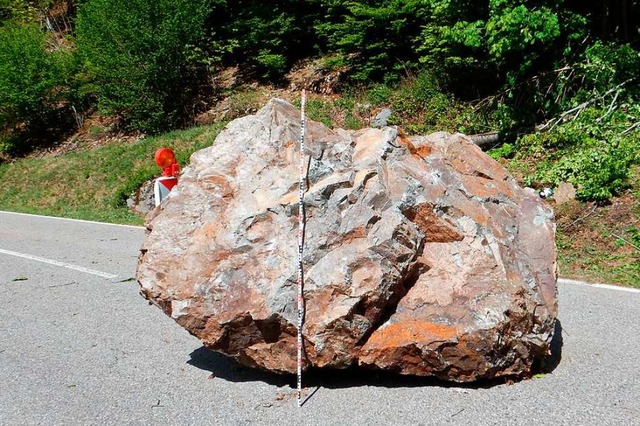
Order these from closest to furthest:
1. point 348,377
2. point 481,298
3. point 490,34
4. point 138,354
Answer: point 481,298 → point 348,377 → point 138,354 → point 490,34

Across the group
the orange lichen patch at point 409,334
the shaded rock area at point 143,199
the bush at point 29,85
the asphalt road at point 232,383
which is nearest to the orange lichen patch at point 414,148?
the orange lichen patch at point 409,334

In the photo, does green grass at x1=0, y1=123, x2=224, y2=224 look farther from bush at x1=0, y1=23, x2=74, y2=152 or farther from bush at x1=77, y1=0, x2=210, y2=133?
bush at x1=0, y1=23, x2=74, y2=152

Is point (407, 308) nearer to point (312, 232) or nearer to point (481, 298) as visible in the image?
point (481, 298)

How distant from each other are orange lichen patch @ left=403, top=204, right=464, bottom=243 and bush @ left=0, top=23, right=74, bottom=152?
25617 millimetres

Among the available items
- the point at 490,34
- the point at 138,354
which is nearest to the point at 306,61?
the point at 490,34

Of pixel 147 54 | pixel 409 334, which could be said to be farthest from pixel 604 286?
pixel 147 54

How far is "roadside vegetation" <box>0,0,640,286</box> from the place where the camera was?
10.3 meters

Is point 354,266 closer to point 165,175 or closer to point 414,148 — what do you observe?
point 414,148

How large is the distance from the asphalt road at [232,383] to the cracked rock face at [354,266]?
0.87 ft

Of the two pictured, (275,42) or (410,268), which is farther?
(275,42)

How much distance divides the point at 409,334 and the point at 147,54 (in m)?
20.0

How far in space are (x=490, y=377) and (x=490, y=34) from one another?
9.64 m

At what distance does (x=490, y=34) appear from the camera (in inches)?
477

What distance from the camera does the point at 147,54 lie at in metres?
21.4
